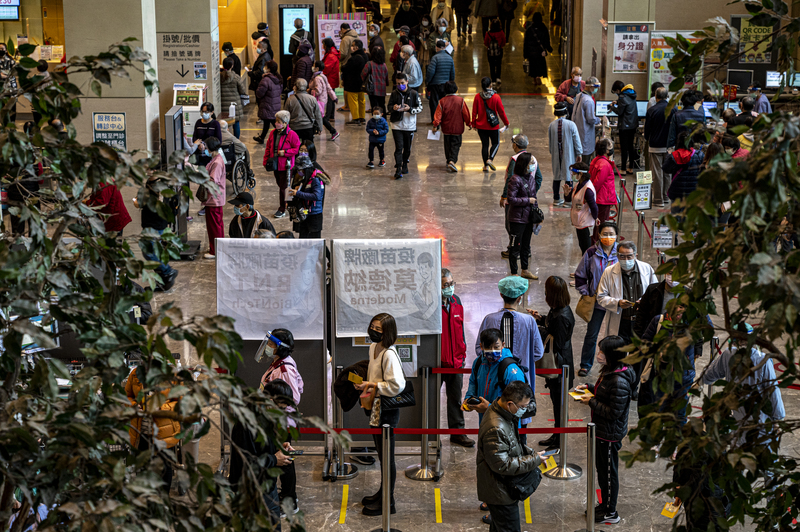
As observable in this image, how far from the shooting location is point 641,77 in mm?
21344

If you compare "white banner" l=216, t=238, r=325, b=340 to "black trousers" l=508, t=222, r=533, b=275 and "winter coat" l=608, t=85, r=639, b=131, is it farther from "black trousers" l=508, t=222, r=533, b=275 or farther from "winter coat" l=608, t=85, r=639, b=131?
"winter coat" l=608, t=85, r=639, b=131

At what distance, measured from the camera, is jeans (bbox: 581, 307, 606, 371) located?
991 cm

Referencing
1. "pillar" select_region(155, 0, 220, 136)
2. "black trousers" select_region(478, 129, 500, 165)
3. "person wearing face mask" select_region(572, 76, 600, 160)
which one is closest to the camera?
"person wearing face mask" select_region(572, 76, 600, 160)

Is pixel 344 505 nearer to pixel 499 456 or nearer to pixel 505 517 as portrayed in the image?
pixel 505 517

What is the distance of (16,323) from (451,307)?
5.80 meters

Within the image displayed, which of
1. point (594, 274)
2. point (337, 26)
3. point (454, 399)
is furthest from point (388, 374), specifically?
point (337, 26)

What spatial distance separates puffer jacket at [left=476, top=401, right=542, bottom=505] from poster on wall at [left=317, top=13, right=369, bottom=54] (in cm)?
1844

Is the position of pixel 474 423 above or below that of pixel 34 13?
below

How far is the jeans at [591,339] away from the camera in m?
9.91

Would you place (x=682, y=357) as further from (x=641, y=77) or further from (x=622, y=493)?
(x=641, y=77)

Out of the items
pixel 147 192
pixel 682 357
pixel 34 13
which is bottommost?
pixel 682 357

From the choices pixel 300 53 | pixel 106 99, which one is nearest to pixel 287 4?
pixel 300 53

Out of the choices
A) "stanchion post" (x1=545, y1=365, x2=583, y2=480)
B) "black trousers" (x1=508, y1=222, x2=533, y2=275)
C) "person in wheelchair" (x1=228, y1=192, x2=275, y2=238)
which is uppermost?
A: "person in wheelchair" (x1=228, y1=192, x2=275, y2=238)

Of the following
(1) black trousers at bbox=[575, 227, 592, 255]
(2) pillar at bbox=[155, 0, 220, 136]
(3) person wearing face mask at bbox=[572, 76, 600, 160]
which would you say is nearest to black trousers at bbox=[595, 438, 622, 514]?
(1) black trousers at bbox=[575, 227, 592, 255]
